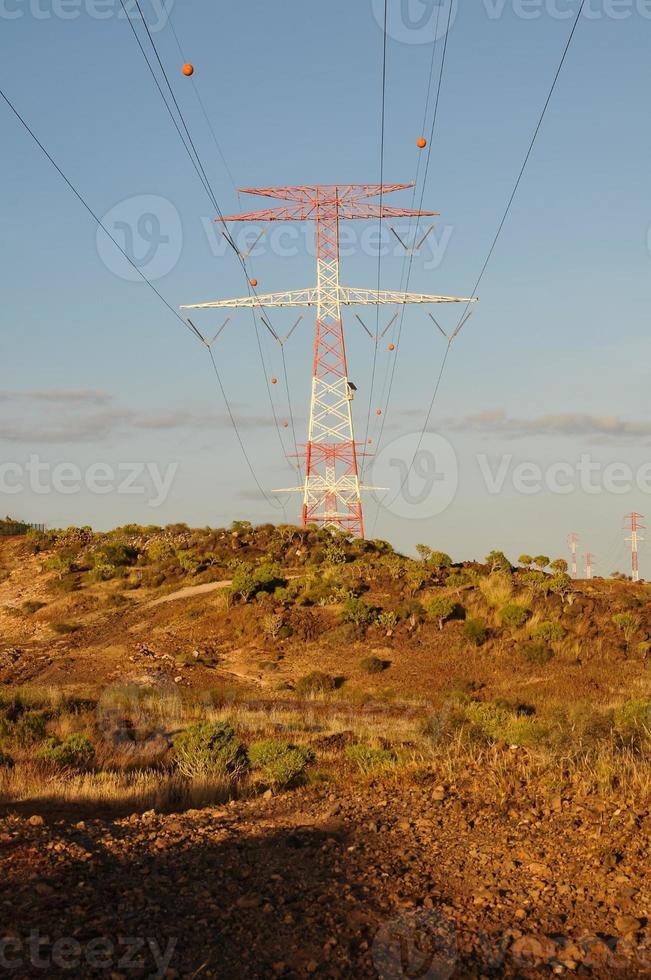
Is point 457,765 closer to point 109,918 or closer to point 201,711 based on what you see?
point 109,918

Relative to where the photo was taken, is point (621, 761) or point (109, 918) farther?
point (621, 761)

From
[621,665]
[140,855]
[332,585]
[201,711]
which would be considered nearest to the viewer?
[140,855]

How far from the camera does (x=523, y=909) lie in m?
7.74

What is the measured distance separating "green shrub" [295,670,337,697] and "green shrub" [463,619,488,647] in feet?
18.5

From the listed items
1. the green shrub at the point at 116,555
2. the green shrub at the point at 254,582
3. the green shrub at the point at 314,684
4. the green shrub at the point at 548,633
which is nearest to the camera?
the green shrub at the point at 314,684

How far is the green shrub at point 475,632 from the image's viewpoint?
106 ft

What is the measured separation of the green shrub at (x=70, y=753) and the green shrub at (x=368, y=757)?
16.3 ft

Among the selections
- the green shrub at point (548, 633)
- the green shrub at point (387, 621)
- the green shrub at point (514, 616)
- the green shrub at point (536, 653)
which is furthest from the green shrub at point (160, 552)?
the green shrub at point (536, 653)

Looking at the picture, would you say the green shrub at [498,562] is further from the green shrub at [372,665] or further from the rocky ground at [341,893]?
the rocky ground at [341,893]

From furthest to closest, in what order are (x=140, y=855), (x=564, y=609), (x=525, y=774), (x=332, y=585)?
1. (x=332, y=585)
2. (x=564, y=609)
3. (x=525, y=774)
4. (x=140, y=855)

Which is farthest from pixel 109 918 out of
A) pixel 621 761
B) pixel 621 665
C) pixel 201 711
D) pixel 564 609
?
pixel 564 609

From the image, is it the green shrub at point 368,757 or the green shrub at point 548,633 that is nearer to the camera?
the green shrub at point 368,757

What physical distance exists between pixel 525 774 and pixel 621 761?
1.35m

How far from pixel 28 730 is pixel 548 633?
752 inches
